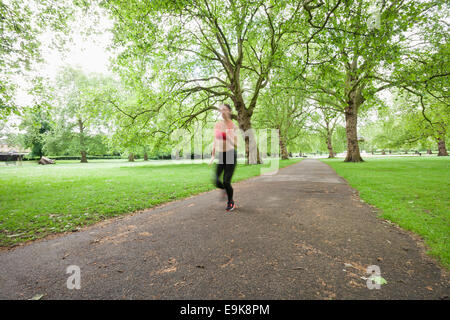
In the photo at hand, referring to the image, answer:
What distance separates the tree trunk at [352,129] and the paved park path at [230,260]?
21255 mm

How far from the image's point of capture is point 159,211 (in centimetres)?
503

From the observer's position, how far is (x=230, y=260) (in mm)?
2498

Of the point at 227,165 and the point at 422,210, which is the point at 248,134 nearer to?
the point at 227,165

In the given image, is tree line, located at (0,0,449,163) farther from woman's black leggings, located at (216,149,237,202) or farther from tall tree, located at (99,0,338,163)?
woman's black leggings, located at (216,149,237,202)

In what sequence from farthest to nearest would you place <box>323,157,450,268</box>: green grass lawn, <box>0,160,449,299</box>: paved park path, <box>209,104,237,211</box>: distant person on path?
<box>209,104,237,211</box>: distant person on path < <box>323,157,450,268</box>: green grass lawn < <box>0,160,449,299</box>: paved park path

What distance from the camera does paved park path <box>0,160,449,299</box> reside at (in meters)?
1.94

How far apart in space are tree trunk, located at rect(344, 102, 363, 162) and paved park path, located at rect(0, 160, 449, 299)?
21255mm

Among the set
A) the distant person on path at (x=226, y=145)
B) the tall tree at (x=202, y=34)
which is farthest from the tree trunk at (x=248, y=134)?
the distant person on path at (x=226, y=145)

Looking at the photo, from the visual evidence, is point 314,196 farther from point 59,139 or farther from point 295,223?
point 59,139

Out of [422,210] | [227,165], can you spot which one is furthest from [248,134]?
[422,210]

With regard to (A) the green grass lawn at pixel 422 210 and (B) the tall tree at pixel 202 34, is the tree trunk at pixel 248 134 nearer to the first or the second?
(B) the tall tree at pixel 202 34

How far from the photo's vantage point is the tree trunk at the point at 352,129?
2116 cm

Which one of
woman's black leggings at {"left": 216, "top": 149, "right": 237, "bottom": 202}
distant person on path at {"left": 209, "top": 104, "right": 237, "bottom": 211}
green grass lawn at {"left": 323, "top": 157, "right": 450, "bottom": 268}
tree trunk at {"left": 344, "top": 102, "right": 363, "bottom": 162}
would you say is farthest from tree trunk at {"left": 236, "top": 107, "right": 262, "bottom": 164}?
woman's black leggings at {"left": 216, "top": 149, "right": 237, "bottom": 202}
